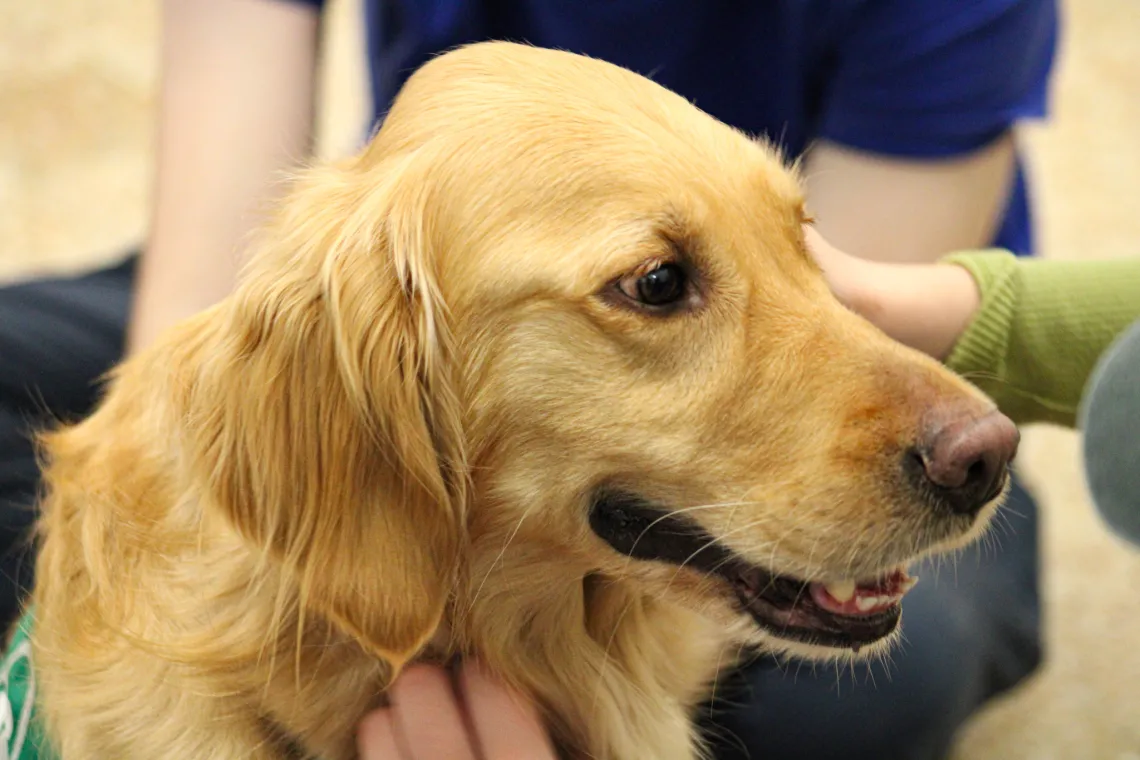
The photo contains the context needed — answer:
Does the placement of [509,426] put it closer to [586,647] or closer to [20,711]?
[586,647]

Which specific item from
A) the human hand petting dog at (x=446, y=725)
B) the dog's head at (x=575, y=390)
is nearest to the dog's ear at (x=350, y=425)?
the dog's head at (x=575, y=390)

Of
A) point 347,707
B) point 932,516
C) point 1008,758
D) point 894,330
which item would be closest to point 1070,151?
point 1008,758

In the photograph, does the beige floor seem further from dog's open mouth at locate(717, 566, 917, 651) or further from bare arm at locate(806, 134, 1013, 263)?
dog's open mouth at locate(717, 566, 917, 651)

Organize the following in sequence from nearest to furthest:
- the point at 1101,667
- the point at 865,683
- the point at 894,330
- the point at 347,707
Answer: the point at 347,707, the point at 894,330, the point at 865,683, the point at 1101,667

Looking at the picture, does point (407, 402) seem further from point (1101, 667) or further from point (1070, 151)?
point (1070, 151)

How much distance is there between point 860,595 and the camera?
120 cm

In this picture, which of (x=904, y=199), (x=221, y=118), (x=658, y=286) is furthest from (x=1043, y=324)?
(x=221, y=118)

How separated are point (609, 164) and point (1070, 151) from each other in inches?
125

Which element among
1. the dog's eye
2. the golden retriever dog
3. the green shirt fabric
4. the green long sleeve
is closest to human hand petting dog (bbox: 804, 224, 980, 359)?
the green long sleeve

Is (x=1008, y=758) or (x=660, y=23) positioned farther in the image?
(x=1008, y=758)

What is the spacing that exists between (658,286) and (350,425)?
1.08 ft

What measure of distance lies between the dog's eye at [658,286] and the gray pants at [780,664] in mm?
733

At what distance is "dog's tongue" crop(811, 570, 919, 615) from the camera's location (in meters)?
1.18

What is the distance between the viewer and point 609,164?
3.66 ft
